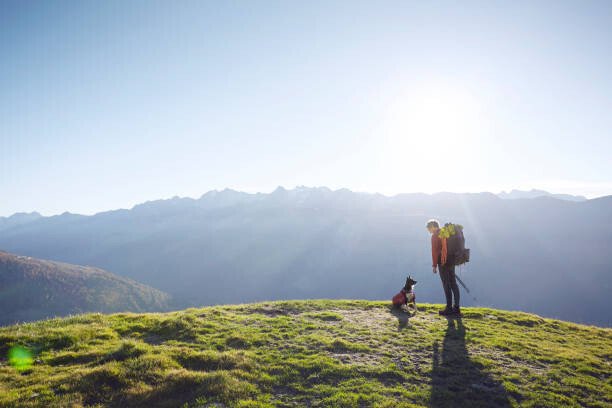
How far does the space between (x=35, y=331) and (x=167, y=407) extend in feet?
29.7

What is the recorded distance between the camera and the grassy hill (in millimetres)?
8555

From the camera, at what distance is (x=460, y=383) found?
31.4 ft

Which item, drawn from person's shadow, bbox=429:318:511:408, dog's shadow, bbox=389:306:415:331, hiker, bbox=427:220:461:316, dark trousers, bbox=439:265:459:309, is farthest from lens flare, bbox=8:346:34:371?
dark trousers, bbox=439:265:459:309

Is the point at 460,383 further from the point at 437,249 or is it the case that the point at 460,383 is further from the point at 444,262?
the point at 437,249

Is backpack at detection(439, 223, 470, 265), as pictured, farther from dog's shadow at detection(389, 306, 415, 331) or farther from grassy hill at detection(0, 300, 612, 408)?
dog's shadow at detection(389, 306, 415, 331)

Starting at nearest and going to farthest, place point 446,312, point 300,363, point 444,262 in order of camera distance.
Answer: point 300,363, point 444,262, point 446,312

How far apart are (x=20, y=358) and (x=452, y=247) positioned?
708 inches

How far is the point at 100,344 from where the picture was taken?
12.0 meters

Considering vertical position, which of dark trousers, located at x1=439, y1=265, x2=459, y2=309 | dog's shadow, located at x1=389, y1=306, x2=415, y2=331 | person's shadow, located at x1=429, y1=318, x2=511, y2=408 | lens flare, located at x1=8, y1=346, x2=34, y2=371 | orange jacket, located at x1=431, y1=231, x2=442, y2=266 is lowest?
dog's shadow, located at x1=389, y1=306, x2=415, y2=331

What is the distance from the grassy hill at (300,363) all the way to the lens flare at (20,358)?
181 mm

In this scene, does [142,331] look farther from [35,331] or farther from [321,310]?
[321,310]

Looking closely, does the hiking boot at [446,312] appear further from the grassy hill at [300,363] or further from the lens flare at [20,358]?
the lens flare at [20,358]

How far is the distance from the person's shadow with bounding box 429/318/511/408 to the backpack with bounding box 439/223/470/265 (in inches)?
190

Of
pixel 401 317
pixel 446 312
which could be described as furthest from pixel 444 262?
pixel 401 317
